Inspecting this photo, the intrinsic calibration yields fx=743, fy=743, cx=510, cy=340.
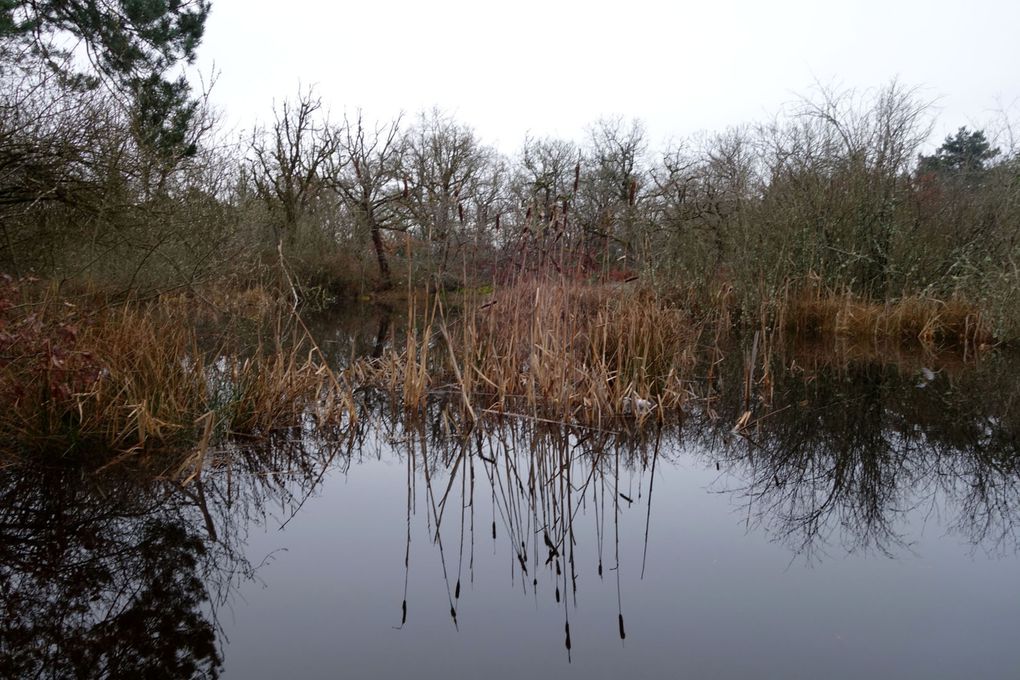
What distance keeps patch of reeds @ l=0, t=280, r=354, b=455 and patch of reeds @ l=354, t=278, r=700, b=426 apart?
2.59ft

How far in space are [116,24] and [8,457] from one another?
18.8ft

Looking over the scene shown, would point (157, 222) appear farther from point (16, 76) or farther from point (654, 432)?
point (654, 432)

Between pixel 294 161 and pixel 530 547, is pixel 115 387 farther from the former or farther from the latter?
pixel 294 161

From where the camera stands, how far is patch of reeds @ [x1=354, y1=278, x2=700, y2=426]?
4426 mm

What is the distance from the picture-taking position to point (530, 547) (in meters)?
2.70

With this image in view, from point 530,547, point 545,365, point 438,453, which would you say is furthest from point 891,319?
point 530,547

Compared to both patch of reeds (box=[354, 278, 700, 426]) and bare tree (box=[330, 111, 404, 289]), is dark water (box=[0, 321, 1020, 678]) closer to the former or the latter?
patch of reeds (box=[354, 278, 700, 426])

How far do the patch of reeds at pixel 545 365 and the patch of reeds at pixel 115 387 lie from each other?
2.59ft

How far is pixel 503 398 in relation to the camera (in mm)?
4609

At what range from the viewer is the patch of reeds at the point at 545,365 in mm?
4426

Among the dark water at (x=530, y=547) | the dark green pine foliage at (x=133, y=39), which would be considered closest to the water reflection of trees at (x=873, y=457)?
the dark water at (x=530, y=547)

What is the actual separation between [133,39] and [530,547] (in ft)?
24.1

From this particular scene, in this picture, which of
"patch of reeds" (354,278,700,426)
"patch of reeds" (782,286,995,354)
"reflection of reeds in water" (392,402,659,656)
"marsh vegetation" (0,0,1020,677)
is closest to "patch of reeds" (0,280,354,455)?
"marsh vegetation" (0,0,1020,677)

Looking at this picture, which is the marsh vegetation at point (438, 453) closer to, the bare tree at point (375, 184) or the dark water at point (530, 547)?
the dark water at point (530, 547)
